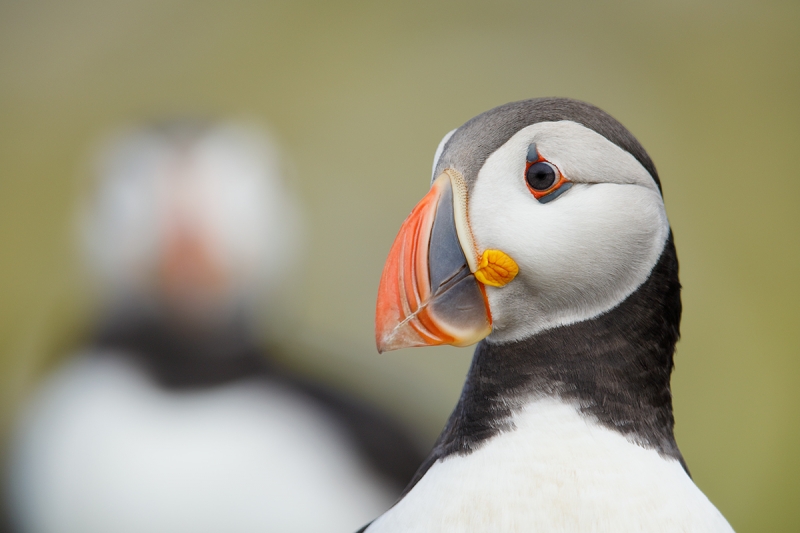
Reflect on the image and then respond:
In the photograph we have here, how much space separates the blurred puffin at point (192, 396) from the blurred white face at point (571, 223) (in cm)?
102

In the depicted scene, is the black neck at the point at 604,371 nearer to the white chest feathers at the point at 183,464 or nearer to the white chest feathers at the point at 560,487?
the white chest feathers at the point at 560,487

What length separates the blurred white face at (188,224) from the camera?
6.41ft

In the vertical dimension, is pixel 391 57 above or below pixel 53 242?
above

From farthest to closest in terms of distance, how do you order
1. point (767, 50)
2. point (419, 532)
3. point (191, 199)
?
point (767, 50) < point (191, 199) < point (419, 532)

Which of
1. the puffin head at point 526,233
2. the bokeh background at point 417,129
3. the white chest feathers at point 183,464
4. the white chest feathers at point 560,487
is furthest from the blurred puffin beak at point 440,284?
the bokeh background at point 417,129

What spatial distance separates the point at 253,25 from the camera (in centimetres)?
300

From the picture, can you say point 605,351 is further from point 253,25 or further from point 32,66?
point 32,66

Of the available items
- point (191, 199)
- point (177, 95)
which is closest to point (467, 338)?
point (191, 199)

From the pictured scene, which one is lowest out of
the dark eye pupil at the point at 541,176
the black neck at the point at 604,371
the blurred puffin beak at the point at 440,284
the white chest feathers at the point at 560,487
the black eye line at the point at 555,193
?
the white chest feathers at the point at 560,487

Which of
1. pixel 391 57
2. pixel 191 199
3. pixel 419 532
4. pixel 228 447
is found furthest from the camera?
pixel 391 57

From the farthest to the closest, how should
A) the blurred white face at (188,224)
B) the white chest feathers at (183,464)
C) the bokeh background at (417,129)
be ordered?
the bokeh background at (417,129) < the blurred white face at (188,224) < the white chest feathers at (183,464)

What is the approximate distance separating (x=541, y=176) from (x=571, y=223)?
56 mm

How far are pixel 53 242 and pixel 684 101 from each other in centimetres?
289

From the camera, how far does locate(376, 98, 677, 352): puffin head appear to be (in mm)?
650
